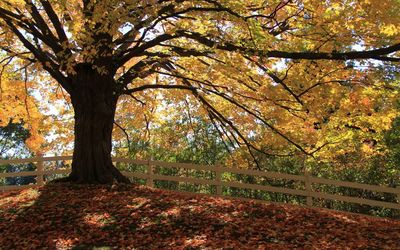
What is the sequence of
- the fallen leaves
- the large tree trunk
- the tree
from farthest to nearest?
the large tree trunk < the tree < the fallen leaves

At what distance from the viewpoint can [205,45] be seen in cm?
1193

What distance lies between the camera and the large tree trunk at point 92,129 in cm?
1204

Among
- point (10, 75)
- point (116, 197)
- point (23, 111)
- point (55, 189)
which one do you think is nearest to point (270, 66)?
point (116, 197)

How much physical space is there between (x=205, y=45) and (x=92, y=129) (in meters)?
3.90

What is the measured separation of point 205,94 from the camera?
613 inches

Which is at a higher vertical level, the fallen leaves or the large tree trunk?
the large tree trunk

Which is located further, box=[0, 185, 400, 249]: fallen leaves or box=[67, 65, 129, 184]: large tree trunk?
box=[67, 65, 129, 184]: large tree trunk

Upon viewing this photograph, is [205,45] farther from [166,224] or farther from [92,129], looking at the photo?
[166,224]

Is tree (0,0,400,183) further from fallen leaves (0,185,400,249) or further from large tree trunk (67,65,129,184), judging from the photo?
fallen leaves (0,185,400,249)

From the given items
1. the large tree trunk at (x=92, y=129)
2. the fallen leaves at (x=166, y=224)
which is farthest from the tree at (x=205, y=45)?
the fallen leaves at (x=166, y=224)

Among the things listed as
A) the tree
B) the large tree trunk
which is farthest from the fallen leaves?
the tree

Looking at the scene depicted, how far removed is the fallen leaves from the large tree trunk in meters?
A: 0.73

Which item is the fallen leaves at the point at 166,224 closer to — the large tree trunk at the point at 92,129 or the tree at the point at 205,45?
the large tree trunk at the point at 92,129

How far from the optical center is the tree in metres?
9.57
